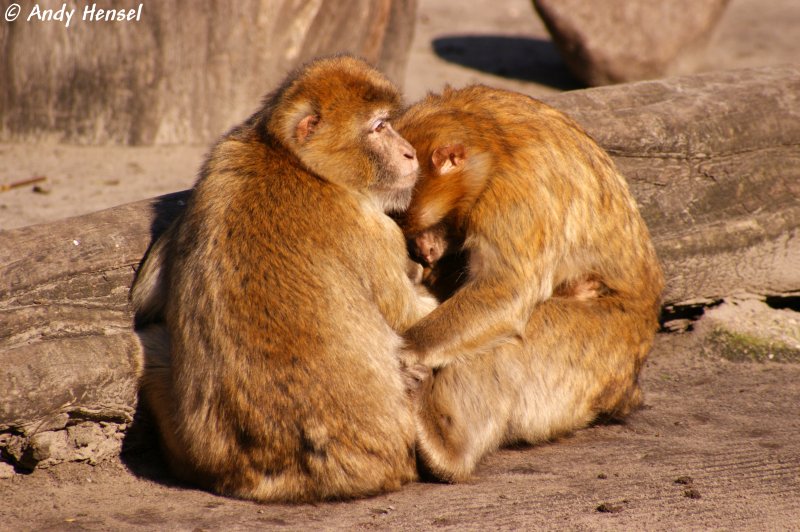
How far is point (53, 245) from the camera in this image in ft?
12.4

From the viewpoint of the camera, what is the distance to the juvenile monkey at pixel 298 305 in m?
3.19

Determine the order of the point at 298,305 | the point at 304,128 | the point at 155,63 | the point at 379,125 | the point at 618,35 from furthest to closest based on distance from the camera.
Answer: the point at 618,35, the point at 155,63, the point at 379,125, the point at 304,128, the point at 298,305

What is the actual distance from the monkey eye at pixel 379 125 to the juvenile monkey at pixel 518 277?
0.24 m

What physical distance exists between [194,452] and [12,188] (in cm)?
361

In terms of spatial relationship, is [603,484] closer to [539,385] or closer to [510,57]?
[539,385]

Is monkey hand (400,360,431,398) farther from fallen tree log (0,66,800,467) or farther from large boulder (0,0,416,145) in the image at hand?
large boulder (0,0,416,145)

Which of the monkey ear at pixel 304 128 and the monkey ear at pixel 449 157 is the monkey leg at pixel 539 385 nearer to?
the monkey ear at pixel 449 157

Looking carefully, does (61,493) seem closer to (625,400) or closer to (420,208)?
(420,208)

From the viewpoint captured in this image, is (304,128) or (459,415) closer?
(304,128)

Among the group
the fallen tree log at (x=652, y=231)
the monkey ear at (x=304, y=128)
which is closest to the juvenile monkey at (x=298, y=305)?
the monkey ear at (x=304, y=128)

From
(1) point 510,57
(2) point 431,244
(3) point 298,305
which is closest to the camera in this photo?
(3) point 298,305

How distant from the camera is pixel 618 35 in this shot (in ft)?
33.4

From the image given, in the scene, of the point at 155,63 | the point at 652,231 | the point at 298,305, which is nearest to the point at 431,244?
the point at 298,305

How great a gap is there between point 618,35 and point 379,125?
7.23 metres
